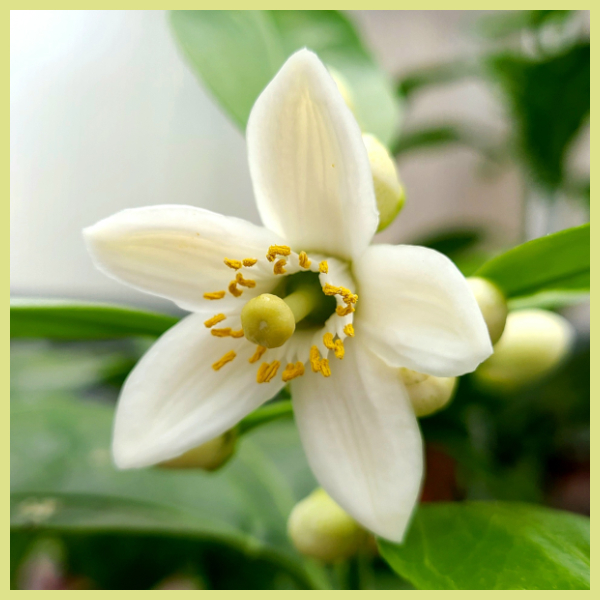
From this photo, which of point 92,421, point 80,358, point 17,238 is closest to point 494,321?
point 92,421

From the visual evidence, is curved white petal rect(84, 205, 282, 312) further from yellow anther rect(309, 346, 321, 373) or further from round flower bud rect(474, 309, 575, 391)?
round flower bud rect(474, 309, 575, 391)

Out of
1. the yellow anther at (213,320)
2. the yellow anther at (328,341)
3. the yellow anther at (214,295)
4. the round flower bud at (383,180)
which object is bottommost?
the yellow anther at (328,341)

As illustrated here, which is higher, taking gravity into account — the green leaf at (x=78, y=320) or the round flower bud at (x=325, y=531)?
the green leaf at (x=78, y=320)

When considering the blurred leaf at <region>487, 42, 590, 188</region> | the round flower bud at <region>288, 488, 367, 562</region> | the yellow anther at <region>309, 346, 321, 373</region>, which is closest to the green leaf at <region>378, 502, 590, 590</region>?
the round flower bud at <region>288, 488, 367, 562</region>

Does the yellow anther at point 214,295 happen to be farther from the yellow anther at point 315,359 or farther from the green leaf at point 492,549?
the green leaf at point 492,549

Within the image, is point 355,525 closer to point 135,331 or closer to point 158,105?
point 135,331

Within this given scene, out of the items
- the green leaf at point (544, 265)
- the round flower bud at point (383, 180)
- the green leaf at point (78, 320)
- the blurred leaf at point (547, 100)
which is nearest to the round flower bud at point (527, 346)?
the green leaf at point (544, 265)
